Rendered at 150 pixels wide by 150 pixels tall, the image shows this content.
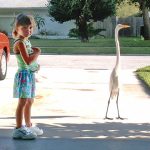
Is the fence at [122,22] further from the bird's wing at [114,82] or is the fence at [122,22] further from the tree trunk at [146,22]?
the bird's wing at [114,82]

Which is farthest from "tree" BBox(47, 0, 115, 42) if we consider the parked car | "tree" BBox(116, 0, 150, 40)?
the parked car

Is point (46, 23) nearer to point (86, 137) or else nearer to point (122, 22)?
point (122, 22)

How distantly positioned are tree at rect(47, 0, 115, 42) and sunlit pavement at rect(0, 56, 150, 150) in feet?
68.9

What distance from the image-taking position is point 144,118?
845 centimetres

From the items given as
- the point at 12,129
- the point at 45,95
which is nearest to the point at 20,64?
the point at 12,129

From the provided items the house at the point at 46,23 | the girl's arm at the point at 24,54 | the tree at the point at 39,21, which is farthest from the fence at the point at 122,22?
the girl's arm at the point at 24,54

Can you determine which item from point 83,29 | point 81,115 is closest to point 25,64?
point 81,115

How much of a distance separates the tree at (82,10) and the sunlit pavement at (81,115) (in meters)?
21.0

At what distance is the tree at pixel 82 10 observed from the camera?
1369 inches

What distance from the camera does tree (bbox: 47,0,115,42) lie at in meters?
34.8

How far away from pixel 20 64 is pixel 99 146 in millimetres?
1421

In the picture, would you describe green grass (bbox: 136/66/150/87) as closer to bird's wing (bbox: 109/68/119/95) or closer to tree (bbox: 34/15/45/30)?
bird's wing (bbox: 109/68/119/95)

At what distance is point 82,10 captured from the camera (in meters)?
35.0

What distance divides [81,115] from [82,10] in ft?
87.6
